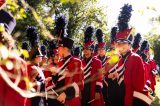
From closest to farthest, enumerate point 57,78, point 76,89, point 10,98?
point 10,98
point 76,89
point 57,78

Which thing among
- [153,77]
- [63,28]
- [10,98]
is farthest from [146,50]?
[10,98]

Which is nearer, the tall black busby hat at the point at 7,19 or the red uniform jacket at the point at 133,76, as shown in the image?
the tall black busby hat at the point at 7,19

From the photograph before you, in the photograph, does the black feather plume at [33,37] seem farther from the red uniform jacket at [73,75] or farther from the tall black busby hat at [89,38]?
the tall black busby hat at [89,38]

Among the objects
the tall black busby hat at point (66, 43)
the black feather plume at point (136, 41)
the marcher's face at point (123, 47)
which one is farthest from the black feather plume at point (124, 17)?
the black feather plume at point (136, 41)

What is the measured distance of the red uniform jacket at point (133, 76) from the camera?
25.1ft

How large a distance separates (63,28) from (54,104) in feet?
4.79

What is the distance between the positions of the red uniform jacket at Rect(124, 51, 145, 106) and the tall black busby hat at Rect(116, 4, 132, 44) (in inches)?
13.9

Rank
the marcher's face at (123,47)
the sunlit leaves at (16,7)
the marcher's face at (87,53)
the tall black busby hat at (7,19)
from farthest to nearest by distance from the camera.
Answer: the marcher's face at (87,53) < the marcher's face at (123,47) < the tall black busby hat at (7,19) < the sunlit leaves at (16,7)

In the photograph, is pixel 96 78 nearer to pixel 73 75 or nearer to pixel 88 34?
pixel 88 34

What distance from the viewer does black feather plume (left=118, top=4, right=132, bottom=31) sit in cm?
873

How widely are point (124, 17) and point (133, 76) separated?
1622 millimetres

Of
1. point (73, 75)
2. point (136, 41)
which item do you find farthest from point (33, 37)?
point (136, 41)

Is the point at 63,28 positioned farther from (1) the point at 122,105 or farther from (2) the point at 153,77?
(2) the point at 153,77

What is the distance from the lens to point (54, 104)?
9352mm
